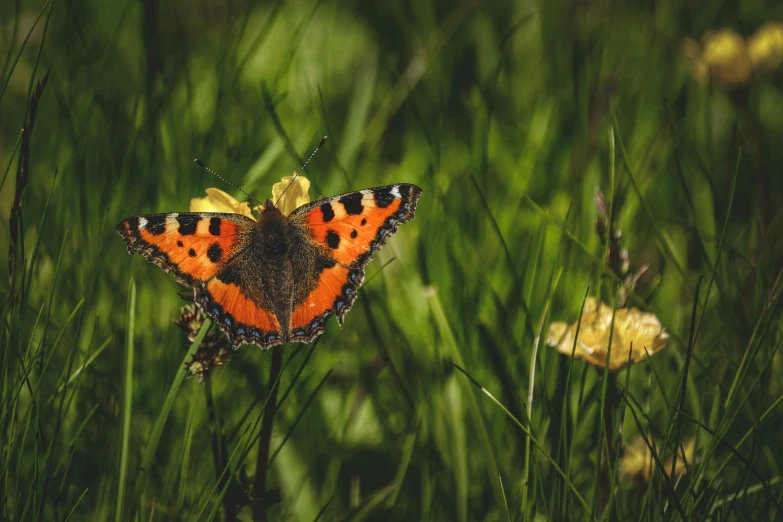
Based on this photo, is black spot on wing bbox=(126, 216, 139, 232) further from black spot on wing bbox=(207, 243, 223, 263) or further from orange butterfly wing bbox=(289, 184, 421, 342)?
orange butterfly wing bbox=(289, 184, 421, 342)

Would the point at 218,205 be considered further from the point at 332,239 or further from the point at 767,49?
the point at 767,49

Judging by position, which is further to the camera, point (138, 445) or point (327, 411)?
point (327, 411)

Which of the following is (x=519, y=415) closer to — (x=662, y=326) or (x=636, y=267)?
(x=662, y=326)

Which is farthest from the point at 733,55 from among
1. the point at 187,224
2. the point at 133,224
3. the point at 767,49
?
the point at 133,224

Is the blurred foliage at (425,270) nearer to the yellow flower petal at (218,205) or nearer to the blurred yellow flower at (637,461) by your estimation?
the blurred yellow flower at (637,461)

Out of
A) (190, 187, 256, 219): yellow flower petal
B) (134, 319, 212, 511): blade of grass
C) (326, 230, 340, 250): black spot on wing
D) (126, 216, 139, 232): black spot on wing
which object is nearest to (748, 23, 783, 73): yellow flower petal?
(326, 230, 340, 250): black spot on wing

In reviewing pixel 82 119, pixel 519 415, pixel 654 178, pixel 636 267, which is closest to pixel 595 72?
pixel 654 178

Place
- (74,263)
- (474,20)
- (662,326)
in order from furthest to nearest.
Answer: (474,20)
(74,263)
(662,326)
